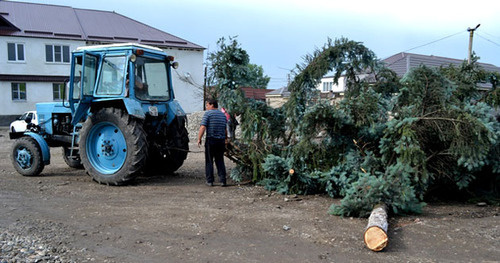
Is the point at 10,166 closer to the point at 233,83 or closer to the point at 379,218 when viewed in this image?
the point at 233,83

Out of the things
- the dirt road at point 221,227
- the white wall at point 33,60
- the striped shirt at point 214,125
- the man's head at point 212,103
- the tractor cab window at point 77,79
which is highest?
the white wall at point 33,60

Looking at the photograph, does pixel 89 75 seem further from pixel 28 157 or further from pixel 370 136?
pixel 370 136

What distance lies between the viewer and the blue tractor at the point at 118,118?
777 centimetres

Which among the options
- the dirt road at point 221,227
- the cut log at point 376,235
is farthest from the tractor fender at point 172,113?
the cut log at point 376,235

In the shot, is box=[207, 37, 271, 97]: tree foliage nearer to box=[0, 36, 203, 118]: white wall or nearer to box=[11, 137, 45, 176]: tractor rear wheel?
box=[11, 137, 45, 176]: tractor rear wheel

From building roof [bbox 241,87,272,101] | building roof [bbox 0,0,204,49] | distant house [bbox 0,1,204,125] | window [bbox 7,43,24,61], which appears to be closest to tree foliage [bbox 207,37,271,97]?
building roof [bbox 241,87,272,101]

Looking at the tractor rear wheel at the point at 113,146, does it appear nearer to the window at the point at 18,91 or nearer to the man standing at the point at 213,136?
the man standing at the point at 213,136

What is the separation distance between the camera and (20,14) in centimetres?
3000

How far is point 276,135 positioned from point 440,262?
4434mm

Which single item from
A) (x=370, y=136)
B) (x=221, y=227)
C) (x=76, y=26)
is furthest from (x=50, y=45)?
(x=221, y=227)

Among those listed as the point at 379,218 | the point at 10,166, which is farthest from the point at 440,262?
the point at 10,166

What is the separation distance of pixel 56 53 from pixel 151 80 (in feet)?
79.3

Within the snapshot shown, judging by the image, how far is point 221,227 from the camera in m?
5.29

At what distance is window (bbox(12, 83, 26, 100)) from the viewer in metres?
28.3
